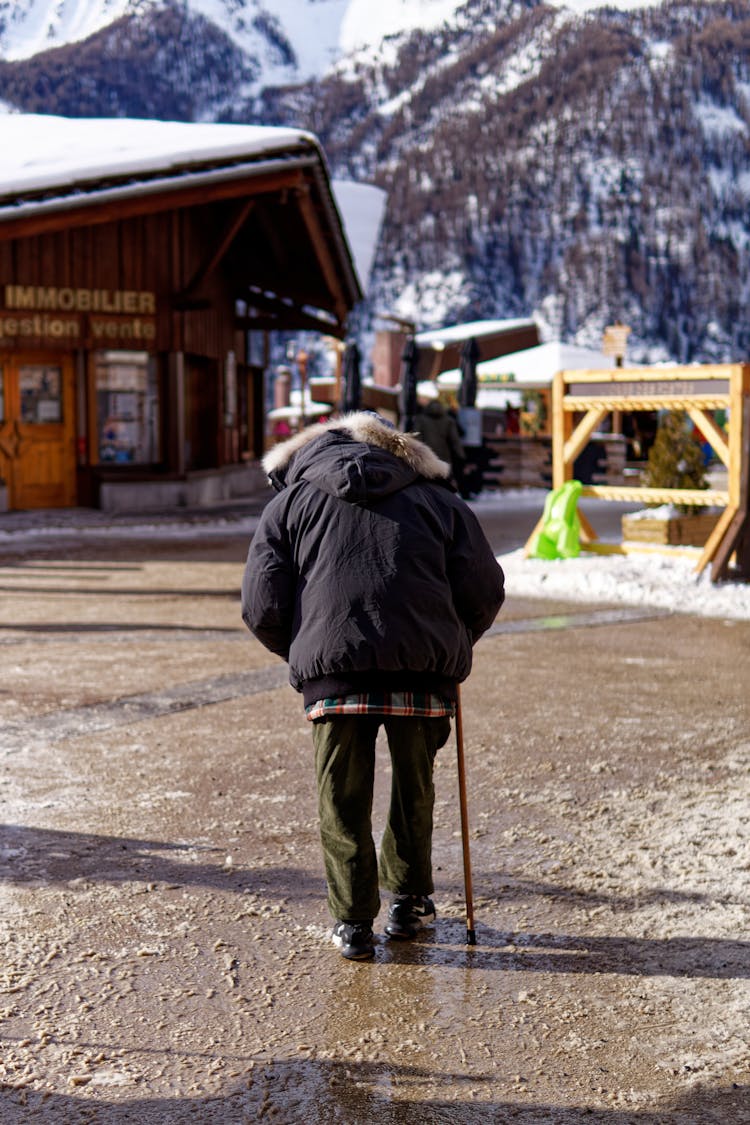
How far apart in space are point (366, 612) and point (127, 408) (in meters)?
Answer: 17.7

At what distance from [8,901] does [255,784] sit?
1.51 metres

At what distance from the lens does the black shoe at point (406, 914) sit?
3977 mm

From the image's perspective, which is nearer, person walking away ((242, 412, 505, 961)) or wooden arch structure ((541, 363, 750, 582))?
person walking away ((242, 412, 505, 961))

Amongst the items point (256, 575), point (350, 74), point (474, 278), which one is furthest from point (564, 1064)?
point (350, 74)

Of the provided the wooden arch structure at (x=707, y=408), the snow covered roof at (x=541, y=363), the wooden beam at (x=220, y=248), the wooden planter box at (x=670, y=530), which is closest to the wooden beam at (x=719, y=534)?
the wooden arch structure at (x=707, y=408)

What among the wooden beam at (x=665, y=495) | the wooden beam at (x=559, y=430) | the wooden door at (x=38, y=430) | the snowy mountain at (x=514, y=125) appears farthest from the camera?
the snowy mountain at (x=514, y=125)

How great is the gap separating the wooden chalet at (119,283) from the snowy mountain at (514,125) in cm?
9901

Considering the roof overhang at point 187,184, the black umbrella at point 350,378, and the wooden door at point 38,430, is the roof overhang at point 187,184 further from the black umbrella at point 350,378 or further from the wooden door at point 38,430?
the wooden door at point 38,430

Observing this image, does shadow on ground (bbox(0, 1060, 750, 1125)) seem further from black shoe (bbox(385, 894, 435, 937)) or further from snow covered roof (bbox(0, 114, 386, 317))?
snow covered roof (bbox(0, 114, 386, 317))

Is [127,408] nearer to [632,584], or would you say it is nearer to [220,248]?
[220,248]

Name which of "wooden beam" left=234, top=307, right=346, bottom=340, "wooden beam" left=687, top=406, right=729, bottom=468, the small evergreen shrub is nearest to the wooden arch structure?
"wooden beam" left=687, top=406, right=729, bottom=468

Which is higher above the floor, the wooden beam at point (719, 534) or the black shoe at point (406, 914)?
the wooden beam at point (719, 534)

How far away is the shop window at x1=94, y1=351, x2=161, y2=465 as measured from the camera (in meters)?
20.5

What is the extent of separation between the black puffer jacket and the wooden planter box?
30.4 feet
